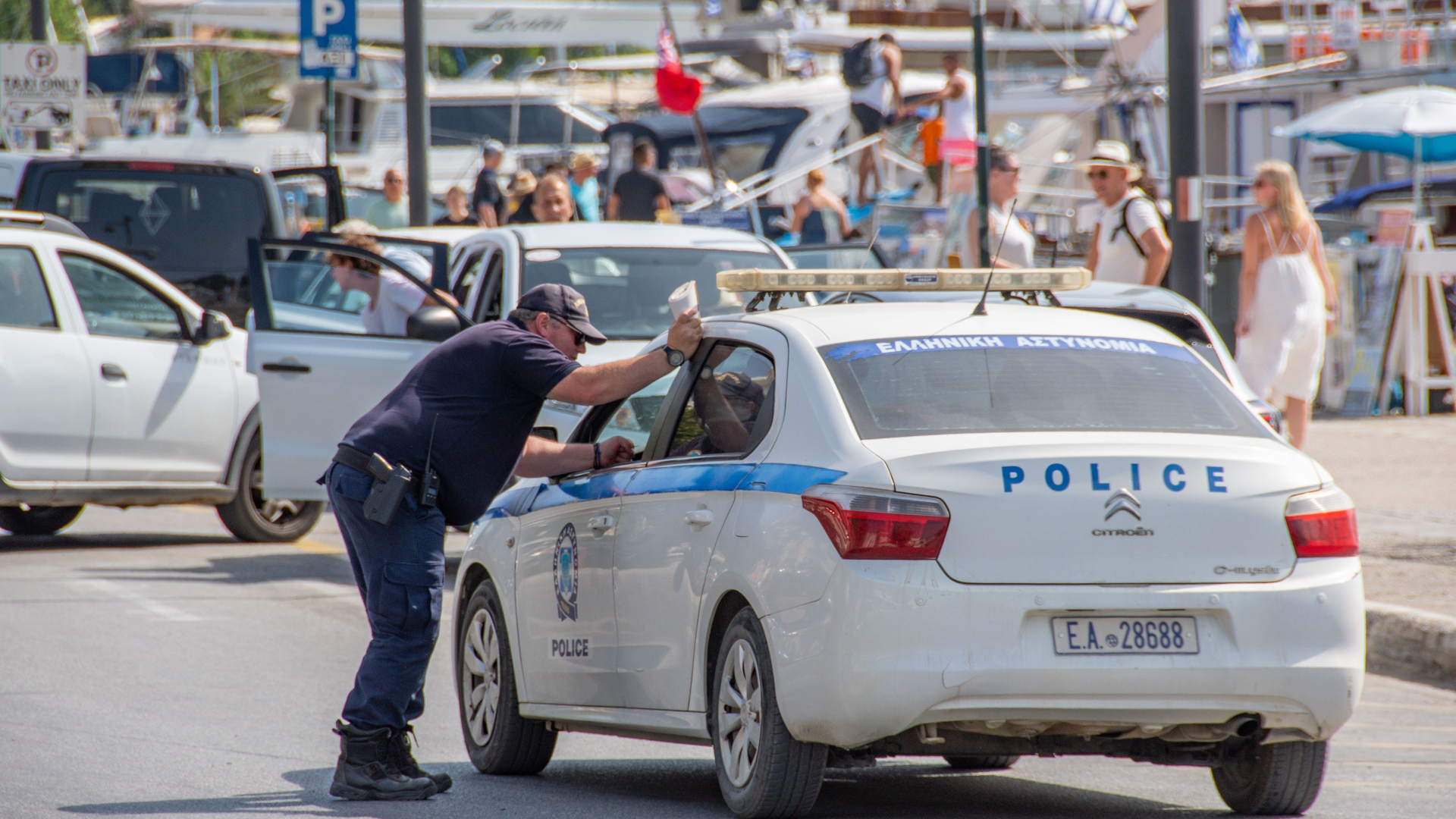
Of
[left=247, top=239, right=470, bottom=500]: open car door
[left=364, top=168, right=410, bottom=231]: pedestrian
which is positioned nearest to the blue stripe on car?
[left=247, top=239, right=470, bottom=500]: open car door

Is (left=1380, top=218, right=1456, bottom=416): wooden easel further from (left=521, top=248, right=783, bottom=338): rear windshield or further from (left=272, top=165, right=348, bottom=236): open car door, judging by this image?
(left=272, top=165, right=348, bottom=236): open car door

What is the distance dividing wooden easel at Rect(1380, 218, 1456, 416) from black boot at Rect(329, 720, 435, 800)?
13493 millimetres

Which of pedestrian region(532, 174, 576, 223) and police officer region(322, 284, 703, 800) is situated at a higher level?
pedestrian region(532, 174, 576, 223)

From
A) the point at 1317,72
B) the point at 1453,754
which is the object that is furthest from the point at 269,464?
the point at 1317,72

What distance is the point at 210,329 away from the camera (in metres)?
12.7

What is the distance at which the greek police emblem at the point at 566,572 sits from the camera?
6.55 metres

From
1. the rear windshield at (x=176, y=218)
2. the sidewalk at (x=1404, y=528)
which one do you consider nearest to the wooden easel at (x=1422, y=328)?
the sidewalk at (x=1404, y=528)

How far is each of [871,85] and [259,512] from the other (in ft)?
53.4

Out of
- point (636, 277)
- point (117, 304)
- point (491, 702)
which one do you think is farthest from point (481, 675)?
point (117, 304)

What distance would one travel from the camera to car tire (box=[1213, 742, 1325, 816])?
5.71 m

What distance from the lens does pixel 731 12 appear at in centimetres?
5062

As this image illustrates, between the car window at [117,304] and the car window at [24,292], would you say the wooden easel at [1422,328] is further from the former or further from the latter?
the car window at [24,292]

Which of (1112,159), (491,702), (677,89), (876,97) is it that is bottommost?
(491,702)

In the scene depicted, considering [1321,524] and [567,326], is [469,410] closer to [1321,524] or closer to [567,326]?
[567,326]
